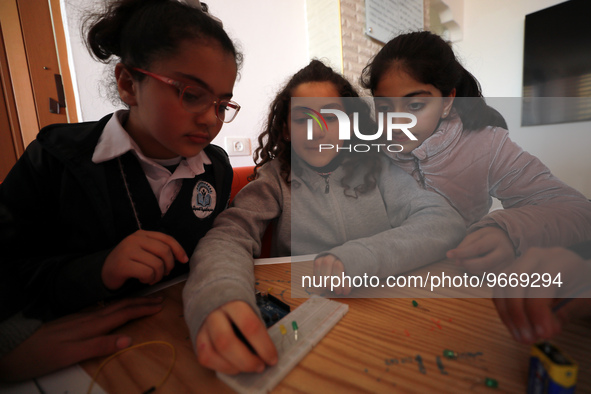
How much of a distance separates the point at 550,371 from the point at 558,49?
204cm

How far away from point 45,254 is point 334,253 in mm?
517

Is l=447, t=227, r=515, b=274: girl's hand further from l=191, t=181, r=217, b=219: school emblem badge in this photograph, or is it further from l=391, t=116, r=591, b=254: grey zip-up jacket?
l=191, t=181, r=217, b=219: school emblem badge

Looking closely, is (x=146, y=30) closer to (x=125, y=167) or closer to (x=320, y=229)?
(x=125, y=167)

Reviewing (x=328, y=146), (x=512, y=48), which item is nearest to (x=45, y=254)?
(x=328, y=146)

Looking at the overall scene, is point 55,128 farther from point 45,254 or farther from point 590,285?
point 590,285

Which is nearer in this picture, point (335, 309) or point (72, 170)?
point (335, 309)

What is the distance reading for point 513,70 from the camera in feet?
4.38

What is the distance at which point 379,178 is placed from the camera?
648 mm

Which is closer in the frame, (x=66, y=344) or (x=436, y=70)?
(x=66, y=344)

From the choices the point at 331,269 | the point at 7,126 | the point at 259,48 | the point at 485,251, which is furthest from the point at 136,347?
the point at 259,48

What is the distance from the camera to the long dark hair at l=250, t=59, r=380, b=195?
2.19 ft

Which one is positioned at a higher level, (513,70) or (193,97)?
(513,70)

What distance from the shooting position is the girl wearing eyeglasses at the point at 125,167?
15.5 inches

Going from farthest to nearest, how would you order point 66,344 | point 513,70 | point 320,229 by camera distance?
point 513,70 → point 320,229 → point 66,344
